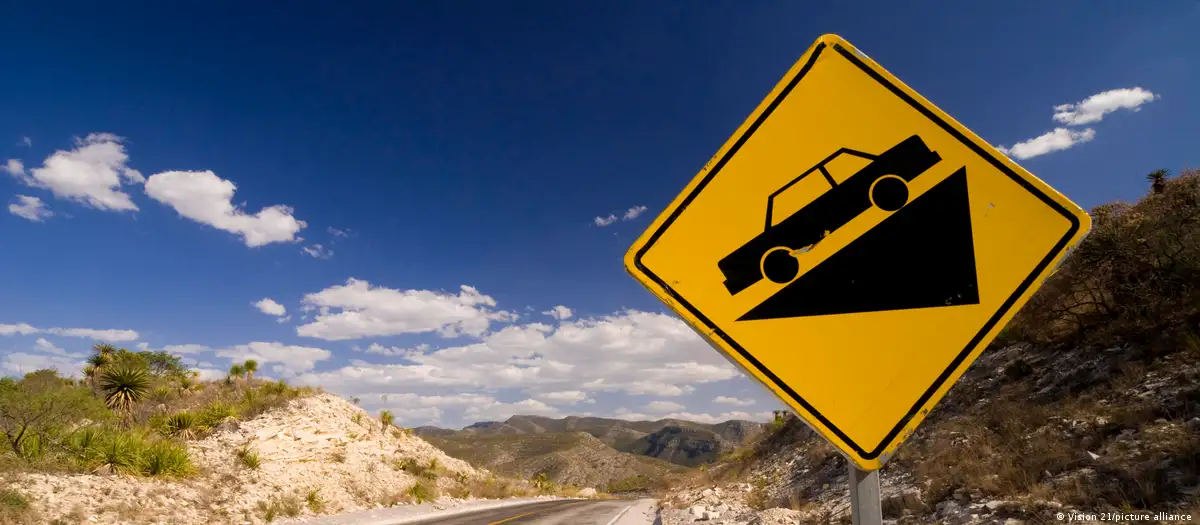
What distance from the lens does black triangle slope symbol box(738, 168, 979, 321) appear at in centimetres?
149

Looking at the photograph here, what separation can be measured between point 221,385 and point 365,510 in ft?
55.6

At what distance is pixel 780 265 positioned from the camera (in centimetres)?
158

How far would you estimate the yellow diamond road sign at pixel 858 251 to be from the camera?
1.47m

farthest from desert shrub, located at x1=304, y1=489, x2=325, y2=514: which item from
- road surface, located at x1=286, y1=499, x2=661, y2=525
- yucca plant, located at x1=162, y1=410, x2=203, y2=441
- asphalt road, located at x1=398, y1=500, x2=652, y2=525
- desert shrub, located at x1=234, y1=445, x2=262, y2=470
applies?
yucca plant, located at x1=162, y1=410, x2=203, y2=441

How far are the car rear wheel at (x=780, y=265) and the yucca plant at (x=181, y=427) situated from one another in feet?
81.0

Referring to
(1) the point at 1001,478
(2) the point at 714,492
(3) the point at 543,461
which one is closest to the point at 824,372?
(1) the point at 1001,478

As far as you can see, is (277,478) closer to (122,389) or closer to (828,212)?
(122,389)

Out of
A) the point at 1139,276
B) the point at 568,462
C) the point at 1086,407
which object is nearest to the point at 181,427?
the point at 1086,407

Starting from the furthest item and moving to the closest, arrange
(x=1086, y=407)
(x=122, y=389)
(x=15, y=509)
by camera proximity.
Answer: (x=122, y=389) → (x=15, y=509) → (x=1086, y=407)

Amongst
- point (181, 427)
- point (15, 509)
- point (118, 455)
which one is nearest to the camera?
point (15, 509)

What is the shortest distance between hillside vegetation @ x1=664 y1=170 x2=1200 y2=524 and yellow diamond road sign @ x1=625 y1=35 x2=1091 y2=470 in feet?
19.4

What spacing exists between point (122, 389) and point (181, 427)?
8.02 ft

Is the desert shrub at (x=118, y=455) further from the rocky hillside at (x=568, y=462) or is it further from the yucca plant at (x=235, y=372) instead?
the rocky hillside at (x=568, y=462)

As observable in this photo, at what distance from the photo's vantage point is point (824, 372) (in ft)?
4.97
